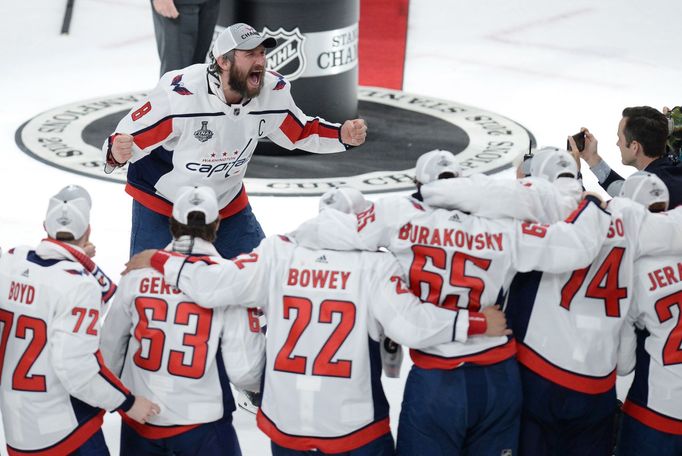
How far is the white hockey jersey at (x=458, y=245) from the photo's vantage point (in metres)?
3.34

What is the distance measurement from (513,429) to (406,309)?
51cm

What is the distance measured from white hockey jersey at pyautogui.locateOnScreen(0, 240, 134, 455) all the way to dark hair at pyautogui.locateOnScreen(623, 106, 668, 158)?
2.03 meters

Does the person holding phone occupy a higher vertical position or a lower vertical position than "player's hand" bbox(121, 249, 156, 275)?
higher

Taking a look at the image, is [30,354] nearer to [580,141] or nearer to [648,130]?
[580,141]

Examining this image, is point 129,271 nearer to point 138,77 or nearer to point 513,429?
point 513,429

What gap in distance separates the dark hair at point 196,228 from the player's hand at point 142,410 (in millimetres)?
477

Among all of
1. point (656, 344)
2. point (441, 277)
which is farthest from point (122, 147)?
point (656, 344)

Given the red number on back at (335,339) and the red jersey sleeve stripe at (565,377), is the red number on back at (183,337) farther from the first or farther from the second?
the red jersey sleeve stripe at (565,377)

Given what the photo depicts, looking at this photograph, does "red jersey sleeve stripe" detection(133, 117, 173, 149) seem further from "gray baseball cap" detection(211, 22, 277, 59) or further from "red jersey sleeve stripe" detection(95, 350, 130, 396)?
"red jersey sleeve stripe" detection(95, 350, 130, 396)

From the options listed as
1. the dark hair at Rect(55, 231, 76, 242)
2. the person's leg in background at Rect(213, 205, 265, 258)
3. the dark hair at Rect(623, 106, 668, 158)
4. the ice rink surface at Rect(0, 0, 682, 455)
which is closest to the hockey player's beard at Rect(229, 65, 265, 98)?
the person's leg in background at Rect(213, 205, 265, 258)

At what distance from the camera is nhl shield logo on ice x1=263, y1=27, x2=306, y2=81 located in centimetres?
764

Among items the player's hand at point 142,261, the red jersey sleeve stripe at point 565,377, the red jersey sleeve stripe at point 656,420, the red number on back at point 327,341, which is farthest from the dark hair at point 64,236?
the red jersey sleeve stripe at point 656,420

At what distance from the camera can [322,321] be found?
3314 millimetres

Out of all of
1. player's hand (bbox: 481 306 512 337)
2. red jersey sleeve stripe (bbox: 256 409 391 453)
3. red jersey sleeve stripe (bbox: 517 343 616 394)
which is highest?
player's hand (bbox: 481 306 512 337)
